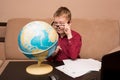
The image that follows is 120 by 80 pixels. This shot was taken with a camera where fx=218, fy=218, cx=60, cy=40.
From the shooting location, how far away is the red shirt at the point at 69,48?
69.8 inches

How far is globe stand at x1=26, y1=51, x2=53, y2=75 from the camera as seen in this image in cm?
132

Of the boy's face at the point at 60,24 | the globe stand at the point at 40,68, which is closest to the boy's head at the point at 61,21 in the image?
the boy's face at the point at 60,24

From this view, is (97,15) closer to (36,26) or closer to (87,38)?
(87,38)

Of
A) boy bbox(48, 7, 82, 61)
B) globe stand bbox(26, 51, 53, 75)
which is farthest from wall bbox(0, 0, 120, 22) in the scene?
globe stand bbox(26, 51, 53, 75)

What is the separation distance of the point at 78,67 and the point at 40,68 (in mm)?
268

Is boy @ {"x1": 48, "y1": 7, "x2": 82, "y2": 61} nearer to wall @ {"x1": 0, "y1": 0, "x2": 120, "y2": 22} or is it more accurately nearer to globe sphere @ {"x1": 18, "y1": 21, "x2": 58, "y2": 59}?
globe sphere @ {"x1": 18, "y1": 21, "x2": 58, "y2": 59}

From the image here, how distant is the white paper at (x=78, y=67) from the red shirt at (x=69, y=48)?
0.45 ft

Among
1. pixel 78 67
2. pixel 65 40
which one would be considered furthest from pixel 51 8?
pixel 78 67

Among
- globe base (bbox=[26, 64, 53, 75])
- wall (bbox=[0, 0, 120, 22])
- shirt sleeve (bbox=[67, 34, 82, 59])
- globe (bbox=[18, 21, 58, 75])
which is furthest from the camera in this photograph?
wall (bbox=[0, 0, 120, 22])

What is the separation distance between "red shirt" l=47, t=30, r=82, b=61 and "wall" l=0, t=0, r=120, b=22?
2.72ft

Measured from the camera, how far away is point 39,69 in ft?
4.57

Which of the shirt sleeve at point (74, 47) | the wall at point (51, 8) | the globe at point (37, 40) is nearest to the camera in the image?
the globe at point (37, 40)

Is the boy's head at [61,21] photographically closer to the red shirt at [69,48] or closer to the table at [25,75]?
the red shirt at [69,48]

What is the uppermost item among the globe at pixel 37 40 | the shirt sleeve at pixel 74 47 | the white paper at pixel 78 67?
the globe at pixel 37 40
